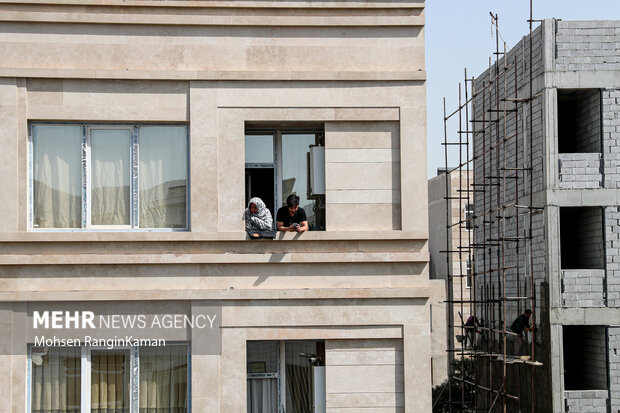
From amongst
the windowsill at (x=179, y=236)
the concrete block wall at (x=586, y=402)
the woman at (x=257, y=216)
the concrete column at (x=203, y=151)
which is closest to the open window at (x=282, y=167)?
the woman at (x=257, y=216)

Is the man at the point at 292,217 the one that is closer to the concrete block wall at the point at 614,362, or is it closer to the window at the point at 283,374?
the window at the point at 283,374

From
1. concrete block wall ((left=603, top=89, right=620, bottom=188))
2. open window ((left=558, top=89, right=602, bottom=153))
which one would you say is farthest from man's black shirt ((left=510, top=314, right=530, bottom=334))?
open window ((left=558, top=89, right=602, bottom=153))

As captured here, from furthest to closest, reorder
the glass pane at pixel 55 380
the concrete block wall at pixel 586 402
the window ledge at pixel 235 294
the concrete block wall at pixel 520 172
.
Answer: the concrete block wall at pixel 520 172, the concrete block wall at pixel 586 402, the glass pane at pixel 55 380, the window ledge at pixel 235 294

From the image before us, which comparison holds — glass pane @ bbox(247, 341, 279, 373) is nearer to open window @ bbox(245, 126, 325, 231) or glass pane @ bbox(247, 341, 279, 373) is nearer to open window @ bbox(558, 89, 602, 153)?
open window @ bbox(245, 126, 325, 231)

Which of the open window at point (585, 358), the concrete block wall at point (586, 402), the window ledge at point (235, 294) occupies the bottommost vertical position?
the concrete block wall at point (586, 402)

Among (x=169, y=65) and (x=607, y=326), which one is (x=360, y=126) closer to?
(x=169, y=65)

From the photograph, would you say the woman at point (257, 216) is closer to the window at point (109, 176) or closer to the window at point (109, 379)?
the window at point (109, 176)

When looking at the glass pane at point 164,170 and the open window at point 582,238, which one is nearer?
the glass pane at point 164,170

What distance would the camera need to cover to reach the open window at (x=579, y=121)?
23.9m

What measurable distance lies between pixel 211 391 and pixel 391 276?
3539 millimetres

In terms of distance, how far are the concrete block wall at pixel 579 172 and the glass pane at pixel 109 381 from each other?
1336 cm

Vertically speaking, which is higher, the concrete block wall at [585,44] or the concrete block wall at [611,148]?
the concrete block wall at [585,44]

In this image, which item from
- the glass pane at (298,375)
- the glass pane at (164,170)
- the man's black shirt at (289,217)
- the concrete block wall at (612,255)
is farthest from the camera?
the concrete block wall at (612,255)

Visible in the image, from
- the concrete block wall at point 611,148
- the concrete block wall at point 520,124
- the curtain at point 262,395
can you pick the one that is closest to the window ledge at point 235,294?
the curtain at point 262,395
